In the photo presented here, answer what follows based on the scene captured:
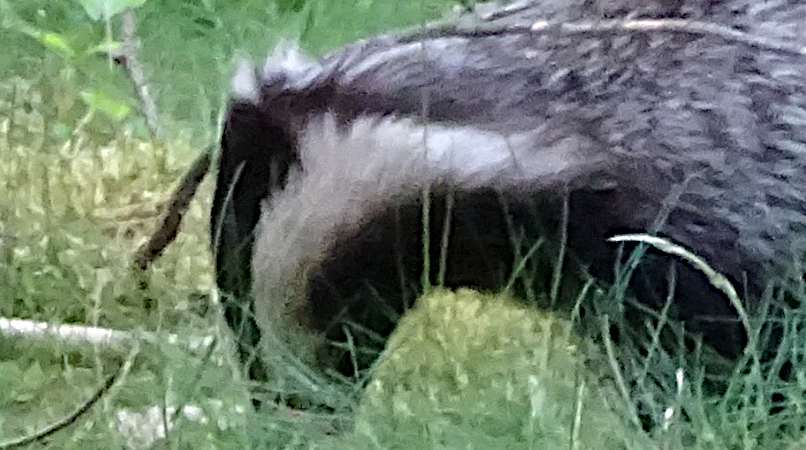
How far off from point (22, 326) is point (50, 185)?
21 cm

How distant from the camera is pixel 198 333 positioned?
91cm

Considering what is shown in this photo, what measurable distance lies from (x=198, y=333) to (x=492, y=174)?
221 millimetres

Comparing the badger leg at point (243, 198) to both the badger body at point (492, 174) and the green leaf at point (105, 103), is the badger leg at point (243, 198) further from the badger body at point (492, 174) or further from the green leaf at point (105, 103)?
the green leaf at point (105, 103)

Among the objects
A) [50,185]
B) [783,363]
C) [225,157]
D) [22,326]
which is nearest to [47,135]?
[50,185]

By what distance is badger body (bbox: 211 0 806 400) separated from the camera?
82 centimetres

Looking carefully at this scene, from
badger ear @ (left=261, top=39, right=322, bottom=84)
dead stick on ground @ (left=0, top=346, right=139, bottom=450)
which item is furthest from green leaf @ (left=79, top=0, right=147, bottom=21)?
dead stick on ground @ (left=0, top=346, right=139, bottom=450)

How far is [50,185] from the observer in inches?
44.9

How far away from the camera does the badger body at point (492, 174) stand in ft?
2.70

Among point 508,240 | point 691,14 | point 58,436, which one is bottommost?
point 58,436

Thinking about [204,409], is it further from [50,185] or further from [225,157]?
[50,185]

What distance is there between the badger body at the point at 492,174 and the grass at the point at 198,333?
1.4 inches

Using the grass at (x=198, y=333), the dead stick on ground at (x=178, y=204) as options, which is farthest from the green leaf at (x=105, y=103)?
the dead stick on ground at (x=178, y=204)

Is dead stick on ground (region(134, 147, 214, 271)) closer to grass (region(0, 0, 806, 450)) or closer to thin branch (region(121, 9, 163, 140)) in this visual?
grass (region(0, 0, 806, 450))

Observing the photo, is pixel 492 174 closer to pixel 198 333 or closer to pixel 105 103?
pixel 198 333
